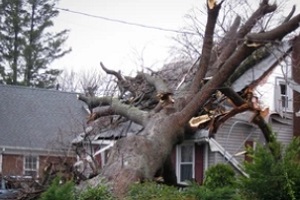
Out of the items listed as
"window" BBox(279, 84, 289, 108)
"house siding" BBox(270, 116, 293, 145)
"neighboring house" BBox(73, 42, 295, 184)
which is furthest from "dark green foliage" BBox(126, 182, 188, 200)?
"window" BBox(279, 84, 289, 108)

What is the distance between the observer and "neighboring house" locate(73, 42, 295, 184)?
1622 centimetres

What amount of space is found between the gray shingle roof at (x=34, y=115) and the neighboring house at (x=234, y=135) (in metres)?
6.70

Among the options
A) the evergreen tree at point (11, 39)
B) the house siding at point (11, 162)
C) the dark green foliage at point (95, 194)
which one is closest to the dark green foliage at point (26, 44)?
the evergreen tree at point (11, 39)

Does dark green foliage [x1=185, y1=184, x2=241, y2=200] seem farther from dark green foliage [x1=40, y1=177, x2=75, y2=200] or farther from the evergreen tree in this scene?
the evergreen tree

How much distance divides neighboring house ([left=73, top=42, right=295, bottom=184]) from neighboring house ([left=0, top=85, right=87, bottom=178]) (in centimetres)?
516

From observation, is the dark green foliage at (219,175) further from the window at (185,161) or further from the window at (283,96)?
the window at (283,96)

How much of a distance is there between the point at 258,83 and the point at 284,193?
336 inches

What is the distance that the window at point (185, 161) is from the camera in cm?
1712

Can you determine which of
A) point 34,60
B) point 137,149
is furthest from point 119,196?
point 34,60

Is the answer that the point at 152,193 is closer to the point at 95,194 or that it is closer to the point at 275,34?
the point at 95,194

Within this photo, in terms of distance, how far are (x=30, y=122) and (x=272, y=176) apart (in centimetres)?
1745

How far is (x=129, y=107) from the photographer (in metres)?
14.1

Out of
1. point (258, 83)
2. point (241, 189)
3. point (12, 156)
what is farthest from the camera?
point (12, 156)

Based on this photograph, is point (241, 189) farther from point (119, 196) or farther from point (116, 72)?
point (116, 72)
